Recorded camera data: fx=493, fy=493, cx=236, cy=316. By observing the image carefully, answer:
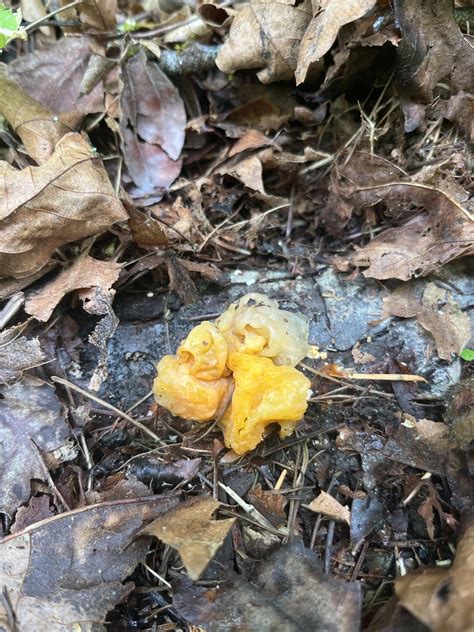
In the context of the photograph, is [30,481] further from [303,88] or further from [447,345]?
[303,88]

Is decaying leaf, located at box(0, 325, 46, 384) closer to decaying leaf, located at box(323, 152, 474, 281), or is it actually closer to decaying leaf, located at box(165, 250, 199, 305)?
decaying leaf, located at box(165, 250, 199, 305)

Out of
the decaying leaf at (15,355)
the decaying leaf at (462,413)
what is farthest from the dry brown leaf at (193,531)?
the decaying leaf at (462,413)

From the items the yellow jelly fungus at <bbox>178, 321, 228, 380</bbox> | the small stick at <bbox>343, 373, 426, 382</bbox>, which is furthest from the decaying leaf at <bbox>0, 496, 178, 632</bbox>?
the small stick at <bbox>343, 373, 426, 382</bbox>

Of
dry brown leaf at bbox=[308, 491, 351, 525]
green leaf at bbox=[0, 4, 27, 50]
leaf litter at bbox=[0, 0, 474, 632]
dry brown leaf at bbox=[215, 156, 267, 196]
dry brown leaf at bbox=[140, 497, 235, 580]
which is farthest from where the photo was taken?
dry brown leaf at bbox=[215, 156, 267, 196]

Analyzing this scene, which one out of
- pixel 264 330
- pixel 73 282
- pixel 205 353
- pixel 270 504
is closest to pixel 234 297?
pixel 264 330

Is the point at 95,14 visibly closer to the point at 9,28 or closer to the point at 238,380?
the point at 9,28

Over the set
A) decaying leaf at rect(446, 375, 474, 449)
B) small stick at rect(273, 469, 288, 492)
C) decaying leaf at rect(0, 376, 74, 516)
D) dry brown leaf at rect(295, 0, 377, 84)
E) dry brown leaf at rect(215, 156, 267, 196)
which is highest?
dry brown leaf at rect(295, 0, 377, 84)

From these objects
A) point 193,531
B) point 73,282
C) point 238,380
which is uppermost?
point 73,282
